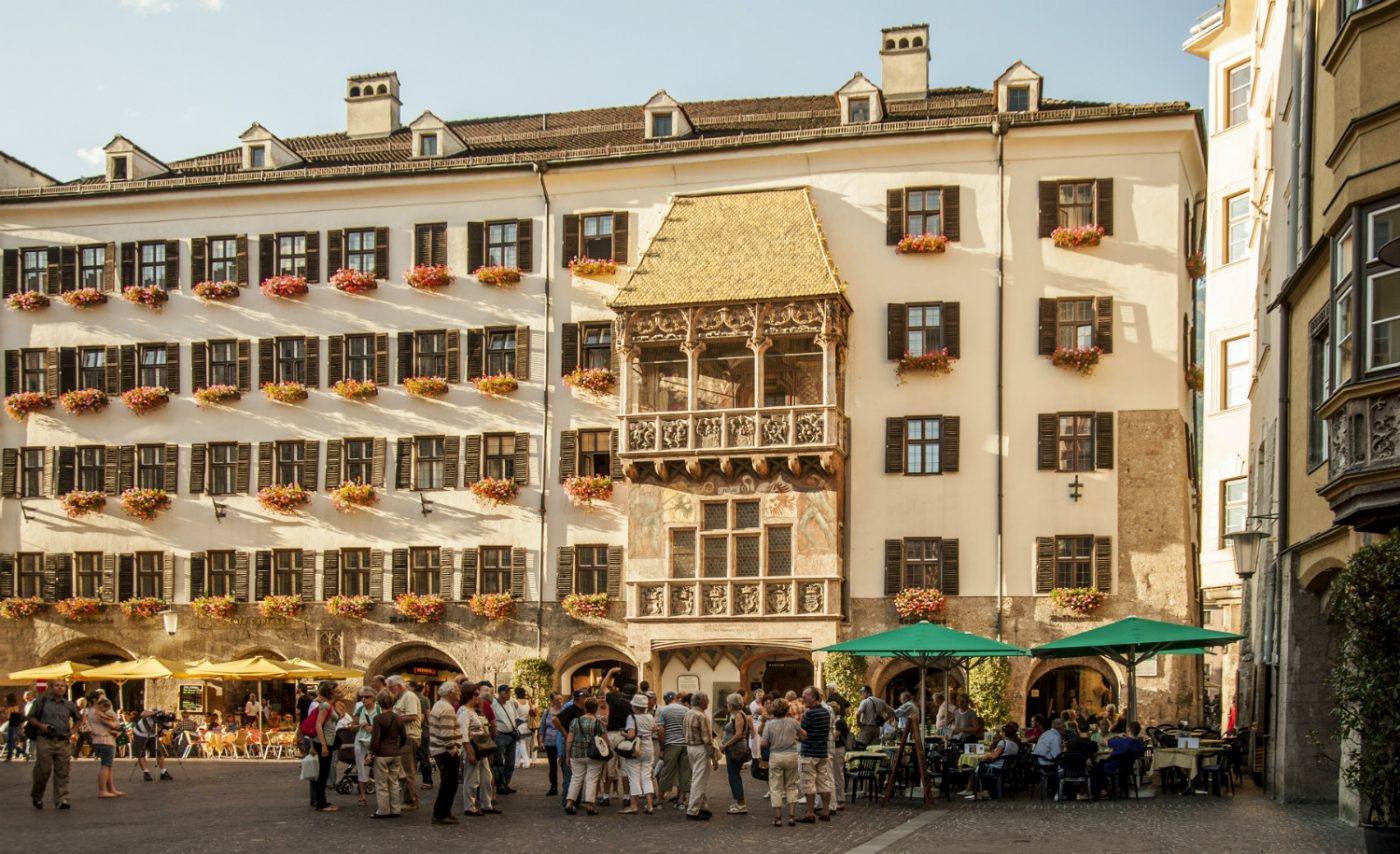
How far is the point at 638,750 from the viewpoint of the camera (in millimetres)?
24500

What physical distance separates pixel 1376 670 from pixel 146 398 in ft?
120

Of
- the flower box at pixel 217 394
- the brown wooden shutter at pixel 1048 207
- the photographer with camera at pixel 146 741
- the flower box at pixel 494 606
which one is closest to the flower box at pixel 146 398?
the flower box at pixel 217 394

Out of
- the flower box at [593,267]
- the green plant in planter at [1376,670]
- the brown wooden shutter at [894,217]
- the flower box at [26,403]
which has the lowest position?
the green plant in planter at [1376,670]

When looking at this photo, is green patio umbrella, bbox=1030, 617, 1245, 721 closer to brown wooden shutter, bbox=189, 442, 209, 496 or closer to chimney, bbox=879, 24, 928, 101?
chimney, bbox=879, 24, 928, 101

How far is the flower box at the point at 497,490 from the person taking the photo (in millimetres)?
43719

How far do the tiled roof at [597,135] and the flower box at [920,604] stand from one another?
433 inches

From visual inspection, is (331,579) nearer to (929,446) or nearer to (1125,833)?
(929,446)

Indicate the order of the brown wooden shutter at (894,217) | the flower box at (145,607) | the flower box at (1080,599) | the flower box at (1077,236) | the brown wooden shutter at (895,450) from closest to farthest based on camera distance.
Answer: the flower box at (1080,599) < the flower box at (1077,236) < the brown wooden shutter at (895,450) < the brown wooden shutter at (894,217) < the flower box at (145,607)

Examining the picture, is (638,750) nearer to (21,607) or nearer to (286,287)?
(286,287)

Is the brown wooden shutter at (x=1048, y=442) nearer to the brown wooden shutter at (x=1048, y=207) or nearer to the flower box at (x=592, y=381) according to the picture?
the brown wooden shutter at (x=1048, y=207)

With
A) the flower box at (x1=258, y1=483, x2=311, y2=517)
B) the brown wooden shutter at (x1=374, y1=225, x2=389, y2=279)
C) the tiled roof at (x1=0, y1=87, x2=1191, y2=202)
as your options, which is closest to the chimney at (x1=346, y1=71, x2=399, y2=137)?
the tiled roof at (x1=0, y1=87, x2=1191, y2=202)

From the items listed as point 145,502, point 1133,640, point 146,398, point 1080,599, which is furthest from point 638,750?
point 146,398

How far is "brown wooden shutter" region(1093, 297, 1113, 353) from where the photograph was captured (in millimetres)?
40781

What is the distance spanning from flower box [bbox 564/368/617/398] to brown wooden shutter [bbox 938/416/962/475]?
8.21 m
